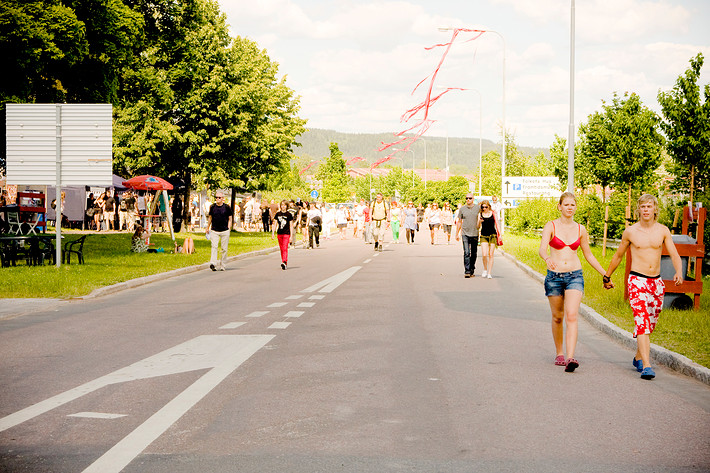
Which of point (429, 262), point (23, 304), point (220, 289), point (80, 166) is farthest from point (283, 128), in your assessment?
point (23, 304)

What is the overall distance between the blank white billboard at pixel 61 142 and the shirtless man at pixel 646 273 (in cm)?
1450

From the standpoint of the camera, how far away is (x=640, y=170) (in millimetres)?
25625

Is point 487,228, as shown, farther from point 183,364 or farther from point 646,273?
point 183,364

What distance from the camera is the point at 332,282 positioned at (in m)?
17.7

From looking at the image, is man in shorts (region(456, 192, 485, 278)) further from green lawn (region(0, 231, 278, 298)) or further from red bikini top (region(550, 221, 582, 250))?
red bikini top (region(550, 221, 582, 250))

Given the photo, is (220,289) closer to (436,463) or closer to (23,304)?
(23,304)

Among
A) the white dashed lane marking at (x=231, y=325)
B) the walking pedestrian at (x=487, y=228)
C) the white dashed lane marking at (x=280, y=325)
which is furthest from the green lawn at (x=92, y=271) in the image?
the walking pedestrian at (x=487, y=228)

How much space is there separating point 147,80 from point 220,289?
1402 centimetres

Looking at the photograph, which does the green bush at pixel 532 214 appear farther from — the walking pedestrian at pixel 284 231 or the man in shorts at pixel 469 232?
the man in shorts at pixel 469 232

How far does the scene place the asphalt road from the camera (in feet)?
16.0

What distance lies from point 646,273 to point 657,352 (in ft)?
3.98

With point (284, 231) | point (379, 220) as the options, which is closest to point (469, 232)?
point (284, 231)

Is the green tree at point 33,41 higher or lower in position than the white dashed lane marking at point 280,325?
higher

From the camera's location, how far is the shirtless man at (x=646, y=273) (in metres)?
7.61
